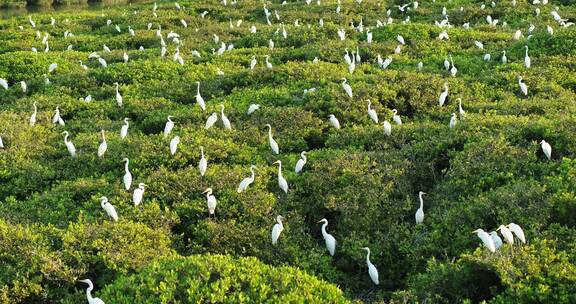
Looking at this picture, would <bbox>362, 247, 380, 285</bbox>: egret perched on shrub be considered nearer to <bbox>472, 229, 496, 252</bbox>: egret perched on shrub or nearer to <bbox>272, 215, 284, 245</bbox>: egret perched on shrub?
<bbox>272, 215, 284, 245</bbox>: egret perched on shrub

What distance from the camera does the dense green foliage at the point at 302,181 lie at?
795 cm

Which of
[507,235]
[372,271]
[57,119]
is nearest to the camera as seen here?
[507,235]

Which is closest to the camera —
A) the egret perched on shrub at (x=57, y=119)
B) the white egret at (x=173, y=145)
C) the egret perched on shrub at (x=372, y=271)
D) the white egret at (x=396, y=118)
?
the egret perched on shrub at (x=372, y=271)

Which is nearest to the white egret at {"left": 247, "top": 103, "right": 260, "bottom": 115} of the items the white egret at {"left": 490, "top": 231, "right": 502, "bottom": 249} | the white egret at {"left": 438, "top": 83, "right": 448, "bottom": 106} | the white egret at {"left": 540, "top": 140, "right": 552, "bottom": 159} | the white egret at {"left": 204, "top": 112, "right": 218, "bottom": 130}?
the white egret at {"left": 204, "top": 112, "right": 218, "bottom": 130}

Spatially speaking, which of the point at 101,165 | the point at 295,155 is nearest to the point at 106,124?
the point at 101,165

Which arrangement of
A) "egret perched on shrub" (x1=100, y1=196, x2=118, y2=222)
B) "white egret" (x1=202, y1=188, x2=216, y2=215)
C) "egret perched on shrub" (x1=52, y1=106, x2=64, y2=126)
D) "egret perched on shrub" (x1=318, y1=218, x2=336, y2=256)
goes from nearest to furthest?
"egret perched on shrub" (x1=318, y1=218, x2=336, y2=256) < "egret perched on shrub" (x1=100, y1=196, x2=118, y2=222) < "white egret" (x1=202, y1=188, x2=216, y2=215) < "egret perched on shrub" (x1=52, y1=106, x2=64, y2=126)

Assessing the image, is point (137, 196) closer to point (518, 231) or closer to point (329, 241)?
point (329, 241)

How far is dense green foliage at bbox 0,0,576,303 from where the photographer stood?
7.95m

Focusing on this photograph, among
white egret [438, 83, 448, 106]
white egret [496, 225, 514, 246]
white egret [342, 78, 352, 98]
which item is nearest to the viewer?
white egret [496, 225, 514, 246]

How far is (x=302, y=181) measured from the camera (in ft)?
36.7

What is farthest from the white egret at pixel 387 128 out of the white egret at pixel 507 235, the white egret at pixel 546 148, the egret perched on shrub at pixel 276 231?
the white egret at pixel 507 235

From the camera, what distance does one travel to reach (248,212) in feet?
33.6

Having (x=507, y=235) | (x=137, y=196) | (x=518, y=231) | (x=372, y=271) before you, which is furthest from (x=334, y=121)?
(x=507, y=235)

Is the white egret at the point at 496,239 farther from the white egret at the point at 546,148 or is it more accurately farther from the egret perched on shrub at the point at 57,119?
the egret perched on shrub at the point at 57,119
